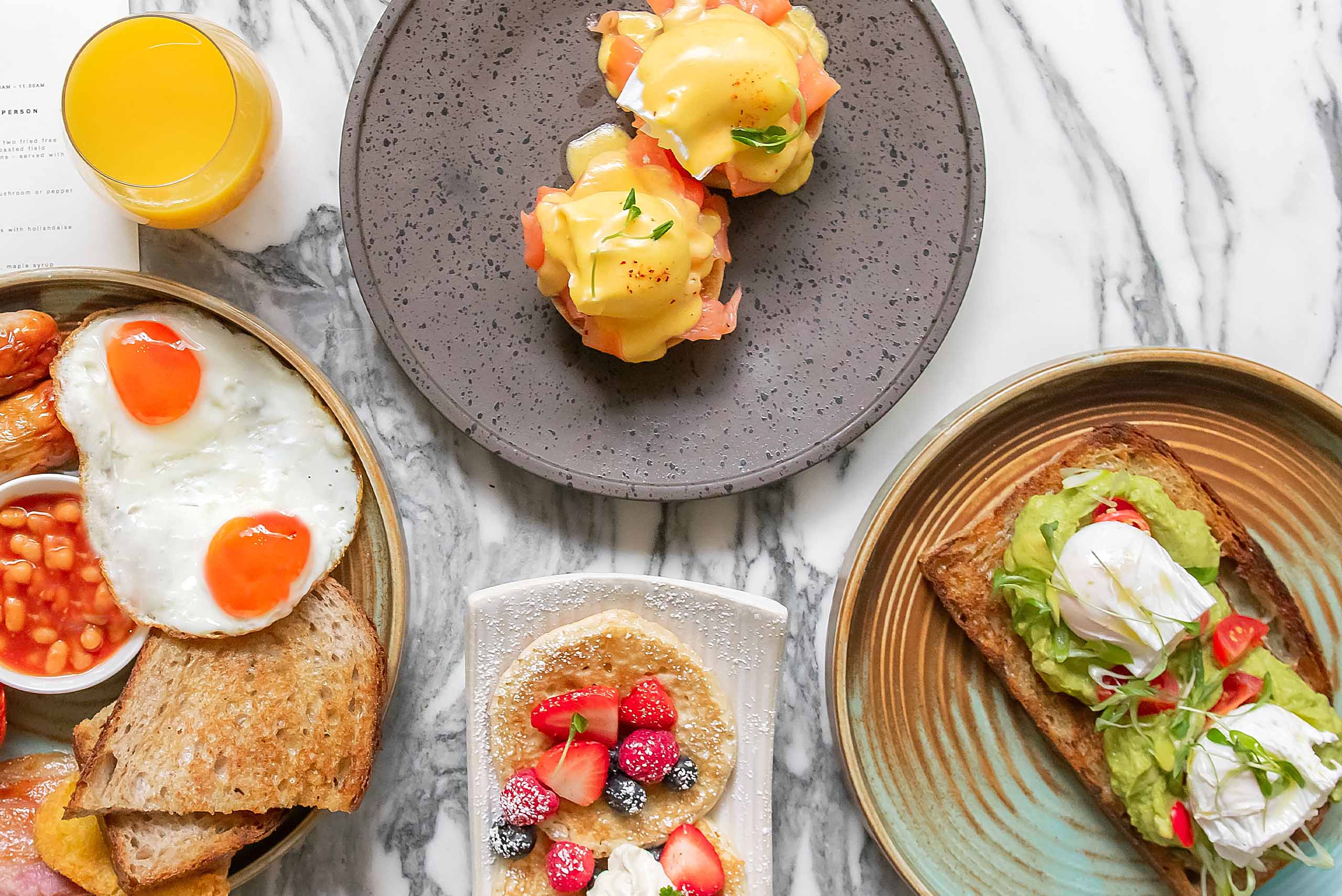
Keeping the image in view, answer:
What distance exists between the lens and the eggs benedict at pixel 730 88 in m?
2.03

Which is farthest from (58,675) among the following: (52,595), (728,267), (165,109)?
(728,267)

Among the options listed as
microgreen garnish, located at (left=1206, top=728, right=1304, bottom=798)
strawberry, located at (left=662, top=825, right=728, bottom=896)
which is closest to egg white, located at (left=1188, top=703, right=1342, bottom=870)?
microgreen garnish, located at (left=1206, top=728, right=1304, bottom=798)

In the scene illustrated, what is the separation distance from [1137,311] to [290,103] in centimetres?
224

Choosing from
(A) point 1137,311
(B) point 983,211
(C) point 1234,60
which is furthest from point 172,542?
(C) point 1234,60

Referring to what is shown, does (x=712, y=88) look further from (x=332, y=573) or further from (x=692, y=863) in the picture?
(x=692, y=863)

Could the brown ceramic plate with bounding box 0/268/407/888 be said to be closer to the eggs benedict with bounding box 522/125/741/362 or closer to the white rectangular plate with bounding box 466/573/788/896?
the white rectangular plate with bounding box 466/573/788/896

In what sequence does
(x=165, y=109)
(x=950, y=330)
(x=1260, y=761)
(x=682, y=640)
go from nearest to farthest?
(x=1260, y=761) < (x=165, y=109) < (x=682, y=640) < (x=950, y=330)

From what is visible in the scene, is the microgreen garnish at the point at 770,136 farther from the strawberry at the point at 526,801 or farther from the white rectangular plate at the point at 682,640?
the strawberry at the point at 526,801

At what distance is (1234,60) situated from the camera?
2.43 m

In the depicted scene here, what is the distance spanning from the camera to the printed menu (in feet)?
7.53

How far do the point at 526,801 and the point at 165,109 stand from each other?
178cm

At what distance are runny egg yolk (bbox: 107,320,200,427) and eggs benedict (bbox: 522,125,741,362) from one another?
825mm

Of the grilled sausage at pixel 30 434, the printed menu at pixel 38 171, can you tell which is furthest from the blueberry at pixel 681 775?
the printed menu at pixel 38 171

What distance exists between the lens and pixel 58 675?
6.98 ft
